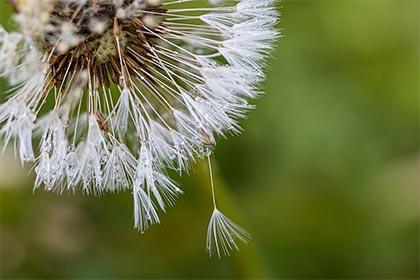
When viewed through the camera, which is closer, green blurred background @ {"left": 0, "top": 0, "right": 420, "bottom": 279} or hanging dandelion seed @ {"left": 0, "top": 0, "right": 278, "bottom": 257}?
hanging dandelion seed @ {"left": 0, "top": 0, "right": 278, "bottom": 257}

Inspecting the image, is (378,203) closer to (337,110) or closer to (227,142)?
(337,110)

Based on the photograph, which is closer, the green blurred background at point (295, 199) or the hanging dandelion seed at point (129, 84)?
the hanging dandelion seed at point (129, 84)

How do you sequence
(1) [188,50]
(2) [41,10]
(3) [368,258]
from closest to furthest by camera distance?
1. (2) [41,10]
2. (1) [188,50]
3. (3) [368,258]

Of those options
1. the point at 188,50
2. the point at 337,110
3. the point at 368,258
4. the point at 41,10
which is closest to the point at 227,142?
the point at 337,110

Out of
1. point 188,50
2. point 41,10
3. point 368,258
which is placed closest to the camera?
point 41,10
